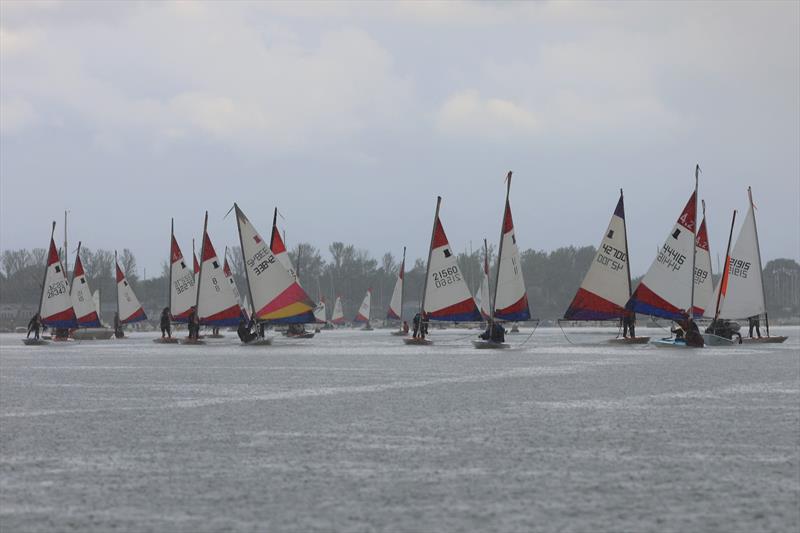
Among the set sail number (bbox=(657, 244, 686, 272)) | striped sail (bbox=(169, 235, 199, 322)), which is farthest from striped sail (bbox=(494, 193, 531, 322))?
striped sail (bbox=(169, 235, 199, 322))

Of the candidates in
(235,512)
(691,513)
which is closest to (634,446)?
(691,513)

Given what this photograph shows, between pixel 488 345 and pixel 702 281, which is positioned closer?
pixel 488 345

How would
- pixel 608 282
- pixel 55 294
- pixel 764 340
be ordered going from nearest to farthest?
pixel 608 282, pixel 764 340, pixel 55 294

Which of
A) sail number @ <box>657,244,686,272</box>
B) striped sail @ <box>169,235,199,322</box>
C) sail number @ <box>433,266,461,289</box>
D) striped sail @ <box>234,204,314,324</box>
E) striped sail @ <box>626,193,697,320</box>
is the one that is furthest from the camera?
striped sail @ <box>169,235,199,322</box>

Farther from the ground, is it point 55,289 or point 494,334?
point 55,289

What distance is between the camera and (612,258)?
54312mm

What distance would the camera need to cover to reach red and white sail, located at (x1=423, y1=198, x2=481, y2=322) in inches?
2073

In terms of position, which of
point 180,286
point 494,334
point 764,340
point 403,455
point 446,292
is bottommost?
point 403,455

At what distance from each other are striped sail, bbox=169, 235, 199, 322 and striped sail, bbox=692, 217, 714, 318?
1104 inches

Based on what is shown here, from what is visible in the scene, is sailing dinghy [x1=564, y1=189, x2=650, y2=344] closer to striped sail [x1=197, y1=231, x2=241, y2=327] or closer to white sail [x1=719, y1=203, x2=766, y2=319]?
white sail [x1=719, y1=203, x2=766, y2=319]

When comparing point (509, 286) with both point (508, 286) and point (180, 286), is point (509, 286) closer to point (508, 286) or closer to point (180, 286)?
point (508, 286)

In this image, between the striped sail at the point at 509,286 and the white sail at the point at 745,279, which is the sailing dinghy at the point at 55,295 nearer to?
the striped sail at the point at 509,286

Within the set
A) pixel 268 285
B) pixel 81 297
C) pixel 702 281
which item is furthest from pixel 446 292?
pixel 81 297

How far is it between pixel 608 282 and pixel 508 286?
558 centimetres
